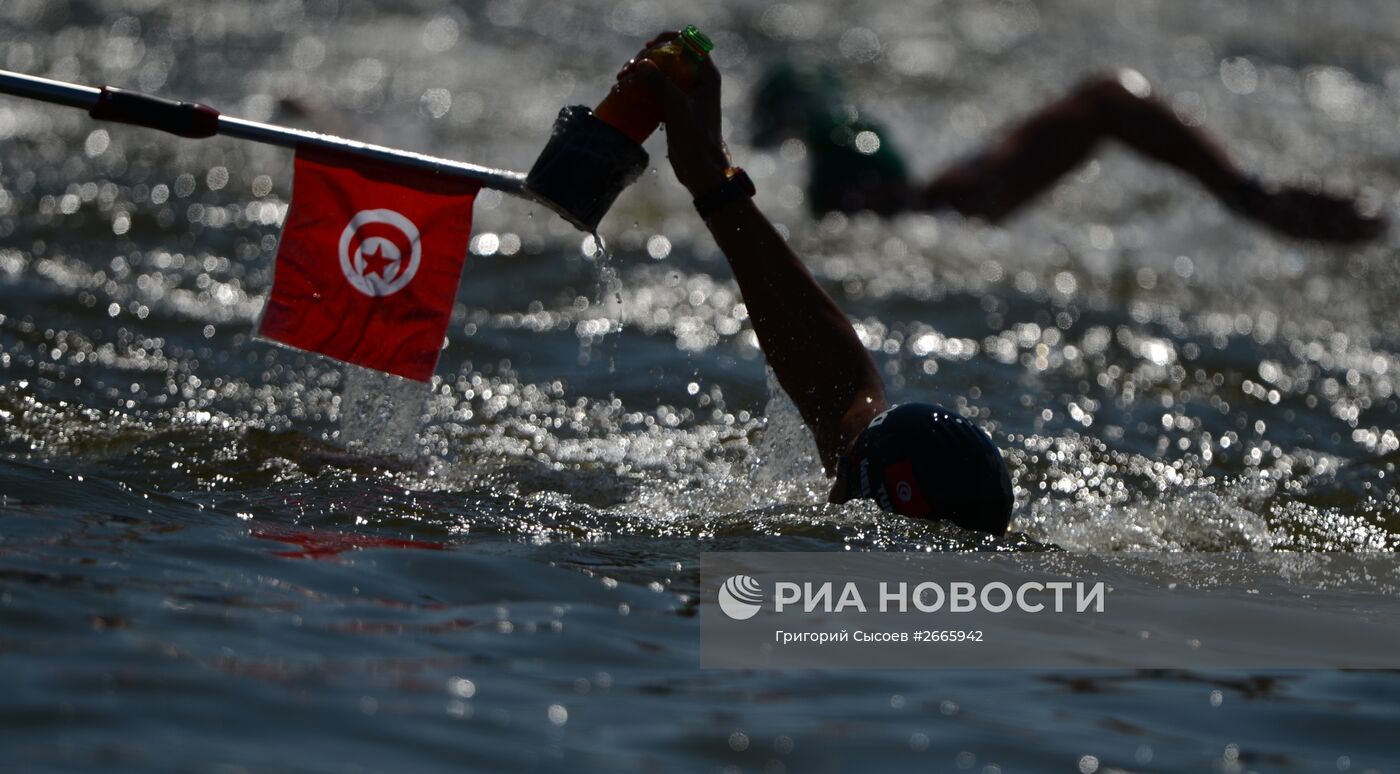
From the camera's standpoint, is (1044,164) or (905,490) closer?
(905,490)

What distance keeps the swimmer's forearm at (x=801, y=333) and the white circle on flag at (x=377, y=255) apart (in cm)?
108

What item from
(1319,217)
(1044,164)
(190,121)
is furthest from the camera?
(1044,164)

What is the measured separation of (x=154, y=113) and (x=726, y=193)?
69.9 inches

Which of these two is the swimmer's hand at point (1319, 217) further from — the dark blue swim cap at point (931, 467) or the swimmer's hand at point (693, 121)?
the swimmer's hand at point (693, 121)

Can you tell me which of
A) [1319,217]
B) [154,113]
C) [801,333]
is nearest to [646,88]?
[801,333]

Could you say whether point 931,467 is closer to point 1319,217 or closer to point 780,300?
point 780,300

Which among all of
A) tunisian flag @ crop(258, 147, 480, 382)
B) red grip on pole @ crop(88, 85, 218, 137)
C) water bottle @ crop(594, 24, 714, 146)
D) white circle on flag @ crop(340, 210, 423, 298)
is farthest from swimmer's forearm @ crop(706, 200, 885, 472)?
red grip on pole @ crop(88, 85, 218, 137)

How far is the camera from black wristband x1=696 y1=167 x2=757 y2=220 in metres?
5.15

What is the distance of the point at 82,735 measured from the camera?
3129mm

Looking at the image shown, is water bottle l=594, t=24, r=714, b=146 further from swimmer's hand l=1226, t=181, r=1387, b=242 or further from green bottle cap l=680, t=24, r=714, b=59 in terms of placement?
swimmer's hand l=1226, t=181, r=1387, b=242

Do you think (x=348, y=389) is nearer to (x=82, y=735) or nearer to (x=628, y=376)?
(x=628, y=376)

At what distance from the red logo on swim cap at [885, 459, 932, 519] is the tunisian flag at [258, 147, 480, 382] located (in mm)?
1541

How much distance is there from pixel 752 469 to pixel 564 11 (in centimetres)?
1800

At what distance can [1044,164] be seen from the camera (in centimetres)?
1075
